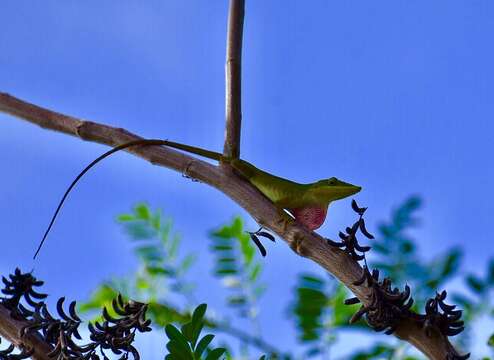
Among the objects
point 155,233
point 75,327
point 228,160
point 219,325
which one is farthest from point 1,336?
point 155,233

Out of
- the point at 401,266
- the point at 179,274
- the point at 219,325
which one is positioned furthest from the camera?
the point at 179,274

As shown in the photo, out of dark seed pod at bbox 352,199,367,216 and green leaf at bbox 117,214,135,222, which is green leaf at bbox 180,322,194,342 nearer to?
dark seed pod at bbox 352,199,367,216

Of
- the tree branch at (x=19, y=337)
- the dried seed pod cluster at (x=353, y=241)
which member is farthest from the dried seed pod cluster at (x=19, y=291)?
the dried seed pod cluster at (x=353, y=241)

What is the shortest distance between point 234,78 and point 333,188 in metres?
0.25

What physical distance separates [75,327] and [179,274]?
1.24 meters

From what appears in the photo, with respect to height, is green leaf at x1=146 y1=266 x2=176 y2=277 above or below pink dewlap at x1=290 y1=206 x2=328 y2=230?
above

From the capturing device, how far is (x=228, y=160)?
0.95 metres

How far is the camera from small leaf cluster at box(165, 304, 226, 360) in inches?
33.7

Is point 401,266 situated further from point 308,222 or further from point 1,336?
point 1,336

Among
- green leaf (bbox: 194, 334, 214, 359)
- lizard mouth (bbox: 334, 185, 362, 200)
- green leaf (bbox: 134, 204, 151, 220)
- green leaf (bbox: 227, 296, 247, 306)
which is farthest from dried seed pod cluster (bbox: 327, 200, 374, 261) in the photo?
green leaf (bbox: 134, 204, 151, 220)

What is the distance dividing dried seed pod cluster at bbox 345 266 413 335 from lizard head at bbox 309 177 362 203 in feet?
1.08

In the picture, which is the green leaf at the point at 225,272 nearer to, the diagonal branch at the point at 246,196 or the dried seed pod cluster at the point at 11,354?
the diagonal branch at the point at 246,196

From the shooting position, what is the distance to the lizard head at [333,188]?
1112mm

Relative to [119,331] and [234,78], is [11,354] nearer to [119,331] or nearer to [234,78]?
[119,331]
